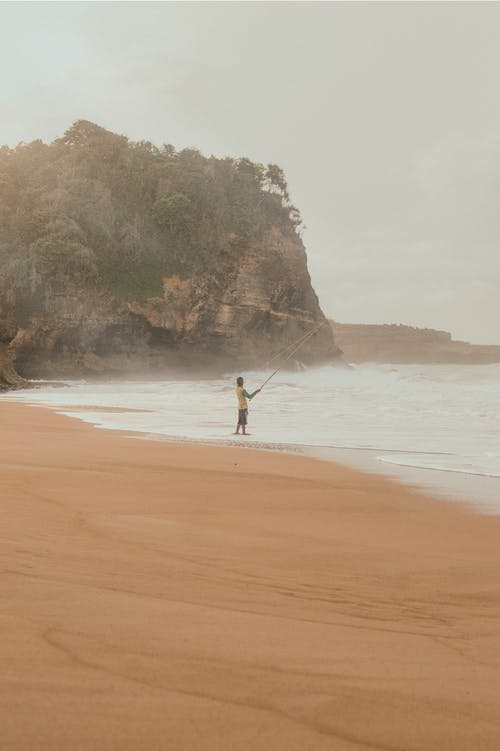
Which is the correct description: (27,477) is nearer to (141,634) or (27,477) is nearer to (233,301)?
(141,634)

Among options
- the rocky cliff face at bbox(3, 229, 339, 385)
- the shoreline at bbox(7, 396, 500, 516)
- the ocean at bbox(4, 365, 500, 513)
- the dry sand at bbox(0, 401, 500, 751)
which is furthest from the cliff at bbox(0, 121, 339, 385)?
the dry sand at bbox(0, 401, 500, 751)

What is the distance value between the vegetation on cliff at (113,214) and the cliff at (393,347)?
165 feet

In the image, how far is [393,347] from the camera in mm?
99312

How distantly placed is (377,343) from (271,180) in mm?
51574

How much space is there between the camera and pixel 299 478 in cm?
620

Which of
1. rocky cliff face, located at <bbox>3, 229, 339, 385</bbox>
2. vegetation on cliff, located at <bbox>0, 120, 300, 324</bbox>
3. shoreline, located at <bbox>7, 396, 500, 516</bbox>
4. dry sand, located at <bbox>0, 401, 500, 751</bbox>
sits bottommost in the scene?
shoreline, located at <bbox>7, 396, 500, 516</bbox>

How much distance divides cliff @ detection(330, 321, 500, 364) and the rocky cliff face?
4804cm

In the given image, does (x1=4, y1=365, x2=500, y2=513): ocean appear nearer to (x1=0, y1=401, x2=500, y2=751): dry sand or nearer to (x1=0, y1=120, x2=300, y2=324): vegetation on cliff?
(x1=0, y1=401, x2=500, y2=751): dry sand

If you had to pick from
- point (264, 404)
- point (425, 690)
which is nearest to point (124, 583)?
point (425, 690)

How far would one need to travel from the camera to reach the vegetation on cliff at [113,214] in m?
40.2

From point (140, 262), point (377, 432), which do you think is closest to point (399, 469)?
point (377, 432)

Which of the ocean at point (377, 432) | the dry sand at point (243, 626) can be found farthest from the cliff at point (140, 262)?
the dry sand at point (243, 626)

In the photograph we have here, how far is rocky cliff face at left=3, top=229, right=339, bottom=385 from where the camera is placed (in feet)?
130

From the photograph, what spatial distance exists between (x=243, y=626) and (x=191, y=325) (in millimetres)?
41563
